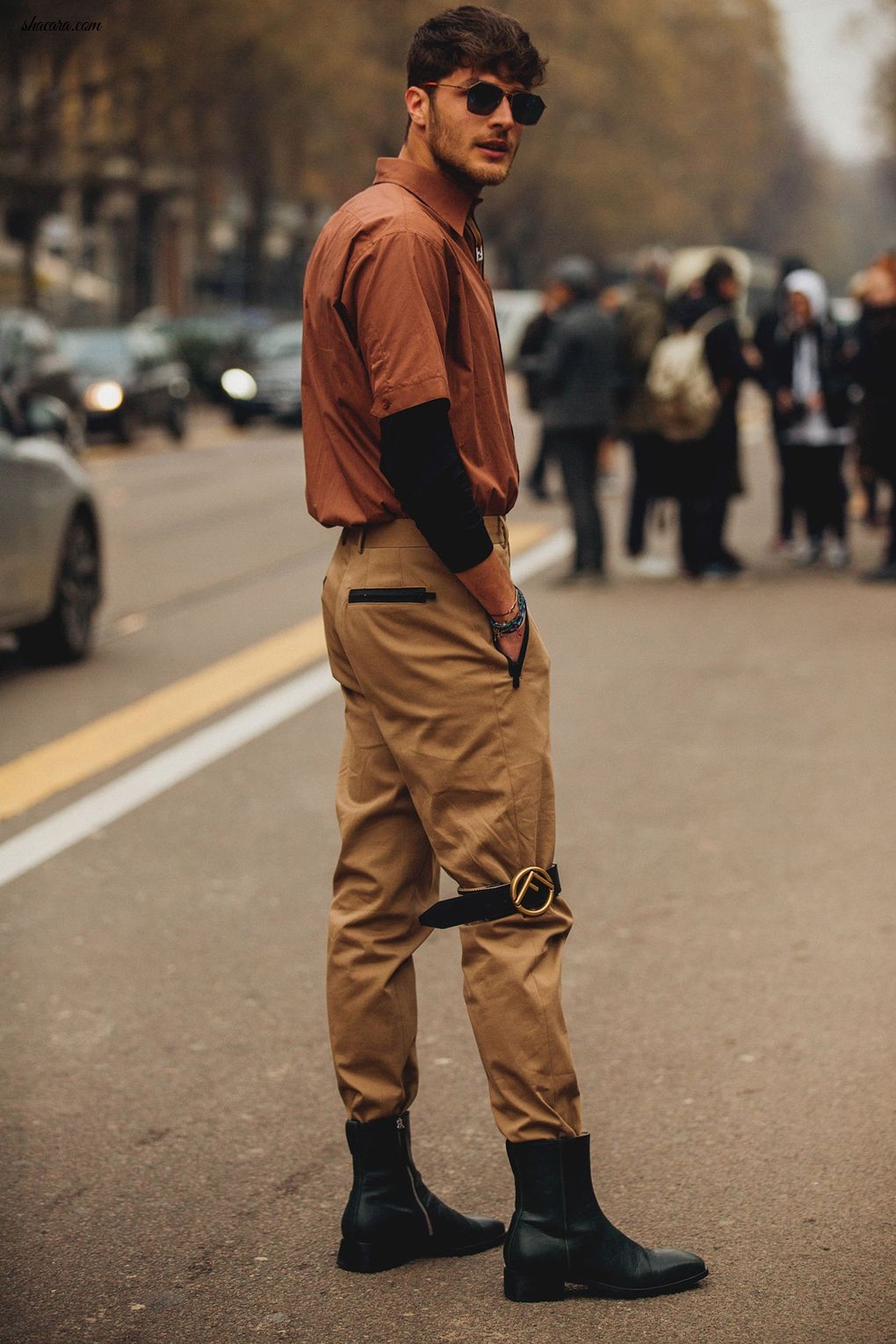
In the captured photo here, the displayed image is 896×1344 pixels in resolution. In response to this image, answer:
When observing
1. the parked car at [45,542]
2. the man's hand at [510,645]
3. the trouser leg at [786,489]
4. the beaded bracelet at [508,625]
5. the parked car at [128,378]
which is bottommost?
the parked car at [128,378]

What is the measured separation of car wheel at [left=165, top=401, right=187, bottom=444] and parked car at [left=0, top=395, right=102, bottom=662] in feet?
63.0

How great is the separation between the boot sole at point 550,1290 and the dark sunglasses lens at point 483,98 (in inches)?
71.0

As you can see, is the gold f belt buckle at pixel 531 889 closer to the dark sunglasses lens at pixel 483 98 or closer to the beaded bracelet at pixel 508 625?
the beaded bracelet at pixel 508 625

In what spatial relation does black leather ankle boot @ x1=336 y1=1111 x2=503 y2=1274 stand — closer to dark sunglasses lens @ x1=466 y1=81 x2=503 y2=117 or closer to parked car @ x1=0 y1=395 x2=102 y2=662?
dark sunglasses lens @ x1=466 y1=81 x2=503 y2=117

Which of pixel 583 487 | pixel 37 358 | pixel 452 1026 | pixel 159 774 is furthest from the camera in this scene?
pixel 37 358

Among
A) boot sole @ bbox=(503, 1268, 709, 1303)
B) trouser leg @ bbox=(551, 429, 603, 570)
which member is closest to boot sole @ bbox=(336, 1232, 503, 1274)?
boot sole @ bbox=(503, 1268, 709, 1303)

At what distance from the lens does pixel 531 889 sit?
3229 millimetres

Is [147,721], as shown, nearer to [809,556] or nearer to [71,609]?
[71,609]

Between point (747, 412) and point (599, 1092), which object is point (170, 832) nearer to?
point (599, 1092)

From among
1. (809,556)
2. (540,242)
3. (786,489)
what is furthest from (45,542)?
(540,242)

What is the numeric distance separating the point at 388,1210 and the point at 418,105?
1.77 metres

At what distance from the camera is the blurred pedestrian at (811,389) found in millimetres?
12633

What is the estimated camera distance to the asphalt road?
3.32 metres

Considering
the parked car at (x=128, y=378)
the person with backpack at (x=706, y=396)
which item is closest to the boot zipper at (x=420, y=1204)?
the person with backpack at (x=706, y=396)
